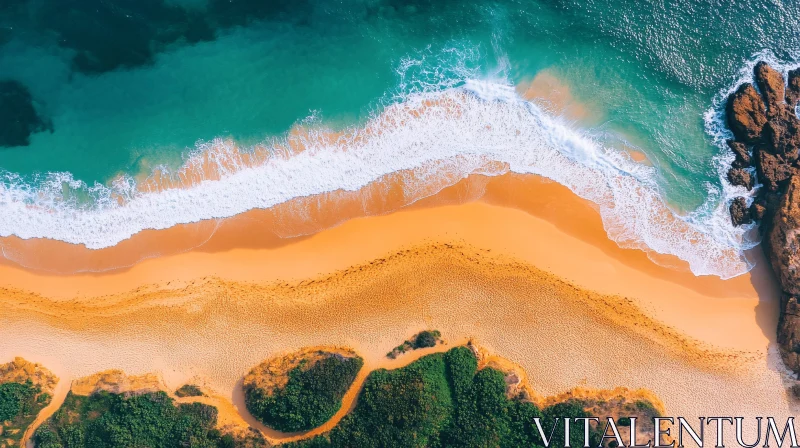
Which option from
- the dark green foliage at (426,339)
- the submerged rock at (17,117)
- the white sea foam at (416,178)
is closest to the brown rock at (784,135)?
the white sea foam at (416,178)

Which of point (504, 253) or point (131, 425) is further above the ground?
point (504, 253)

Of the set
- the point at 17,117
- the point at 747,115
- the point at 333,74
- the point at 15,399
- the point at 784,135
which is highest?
the point at 333,74

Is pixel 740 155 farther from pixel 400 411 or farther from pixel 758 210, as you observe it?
pixel 400 411

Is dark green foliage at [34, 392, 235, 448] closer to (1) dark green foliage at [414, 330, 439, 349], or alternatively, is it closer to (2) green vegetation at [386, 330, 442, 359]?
(2) green vegetation at [386, 330, 442, 359]

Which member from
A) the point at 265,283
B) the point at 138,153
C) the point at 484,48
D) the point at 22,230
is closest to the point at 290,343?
the point at 265,283

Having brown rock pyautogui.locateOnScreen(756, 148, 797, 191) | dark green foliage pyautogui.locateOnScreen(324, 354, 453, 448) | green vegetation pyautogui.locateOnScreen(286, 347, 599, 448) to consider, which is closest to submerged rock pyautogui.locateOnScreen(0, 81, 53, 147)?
green vegetation pyautogui.locateOnScreen(286, 347, 599, 448)

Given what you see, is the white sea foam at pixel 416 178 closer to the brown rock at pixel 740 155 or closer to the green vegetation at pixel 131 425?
the brown rock at pixel 740 155

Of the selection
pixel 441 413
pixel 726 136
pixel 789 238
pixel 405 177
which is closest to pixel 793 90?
pixel 726 136
